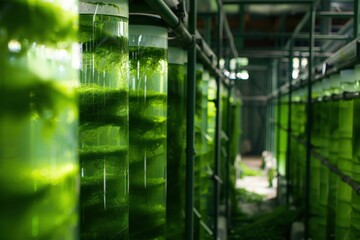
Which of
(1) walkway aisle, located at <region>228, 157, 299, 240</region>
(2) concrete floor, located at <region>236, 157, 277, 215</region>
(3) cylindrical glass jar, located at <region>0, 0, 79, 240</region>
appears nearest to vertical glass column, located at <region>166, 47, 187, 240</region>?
(3) cylindrical glass jar, located at <region>0, 0, 79, 240</region>

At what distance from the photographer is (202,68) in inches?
87.5

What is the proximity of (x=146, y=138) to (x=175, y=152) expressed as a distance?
1.65ft

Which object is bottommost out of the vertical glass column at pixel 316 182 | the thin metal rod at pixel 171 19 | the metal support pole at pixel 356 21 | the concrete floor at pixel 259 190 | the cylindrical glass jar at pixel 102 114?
the concrete floor at pixel 259 190

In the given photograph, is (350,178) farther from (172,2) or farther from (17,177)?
(17,177)

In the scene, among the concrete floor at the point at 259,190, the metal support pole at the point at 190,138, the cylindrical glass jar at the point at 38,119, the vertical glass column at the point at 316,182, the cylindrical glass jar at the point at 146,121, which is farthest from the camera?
the concrete floor at the point at 259,190

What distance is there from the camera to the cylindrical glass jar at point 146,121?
109 centimetres

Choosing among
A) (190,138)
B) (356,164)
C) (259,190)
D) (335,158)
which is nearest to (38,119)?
(190,138)

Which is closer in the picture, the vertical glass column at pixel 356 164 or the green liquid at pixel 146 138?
the green liquid at pixel 146 138

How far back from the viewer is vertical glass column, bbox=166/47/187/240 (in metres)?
1.58

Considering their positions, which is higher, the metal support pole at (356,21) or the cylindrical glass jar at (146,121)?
the metal support pole at (356,21)

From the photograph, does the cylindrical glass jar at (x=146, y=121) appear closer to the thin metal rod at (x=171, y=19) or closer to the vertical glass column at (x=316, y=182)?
the thin metal rod at (x=171, y=19)

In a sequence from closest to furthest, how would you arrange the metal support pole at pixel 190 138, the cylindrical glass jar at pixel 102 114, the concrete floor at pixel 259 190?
1. the cylindrical glass jar at pixel 102 114
2. the metal support pole at pixel 190 138
3. the concrete floor at pixel 259 190

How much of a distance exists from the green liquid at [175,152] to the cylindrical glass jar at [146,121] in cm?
40

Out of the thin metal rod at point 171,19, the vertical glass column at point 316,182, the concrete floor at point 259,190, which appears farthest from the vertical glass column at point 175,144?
the concrete floor at point 259,190
